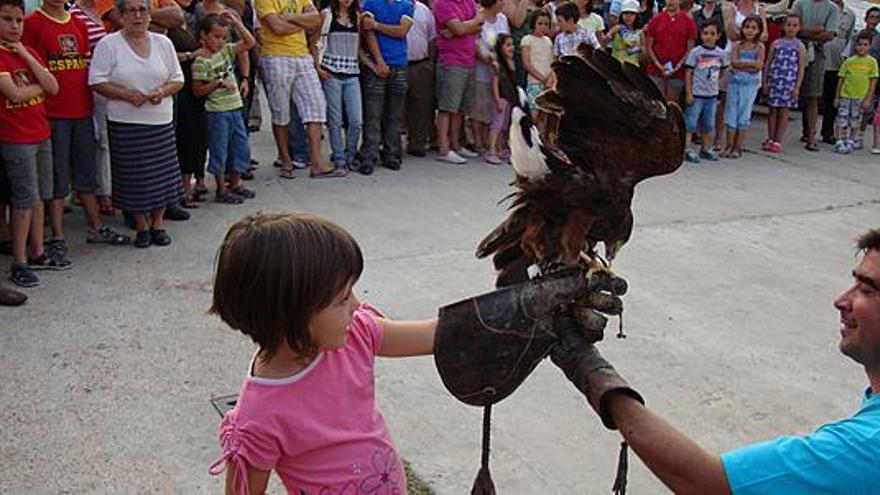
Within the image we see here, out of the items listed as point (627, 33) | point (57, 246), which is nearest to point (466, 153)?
point (627, 33)

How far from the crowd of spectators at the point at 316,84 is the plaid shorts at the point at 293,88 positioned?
1 cm

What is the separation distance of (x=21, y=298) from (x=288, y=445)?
3684 millimetres

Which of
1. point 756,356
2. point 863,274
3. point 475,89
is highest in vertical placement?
point 863,274

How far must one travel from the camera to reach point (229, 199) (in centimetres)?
707

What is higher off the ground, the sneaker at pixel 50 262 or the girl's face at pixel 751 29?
the girl's face at pixel 751 29

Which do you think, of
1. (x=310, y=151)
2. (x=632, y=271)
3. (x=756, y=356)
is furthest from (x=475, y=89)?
(x=756, y=356)

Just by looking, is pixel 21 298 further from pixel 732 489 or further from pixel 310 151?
pixel 732 489

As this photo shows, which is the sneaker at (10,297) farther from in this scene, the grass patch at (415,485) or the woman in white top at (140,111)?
the grass patch at (415,485)

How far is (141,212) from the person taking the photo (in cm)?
598

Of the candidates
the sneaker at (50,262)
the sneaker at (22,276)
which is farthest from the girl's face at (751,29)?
the sneaker at (22,276)

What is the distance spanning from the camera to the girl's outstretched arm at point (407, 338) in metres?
2.18

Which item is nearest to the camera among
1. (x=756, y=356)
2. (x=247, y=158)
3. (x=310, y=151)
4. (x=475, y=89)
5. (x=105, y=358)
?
(x=105, y=358)

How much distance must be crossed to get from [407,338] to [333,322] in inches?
14.3

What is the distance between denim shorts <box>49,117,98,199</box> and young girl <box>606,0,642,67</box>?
5.50m
